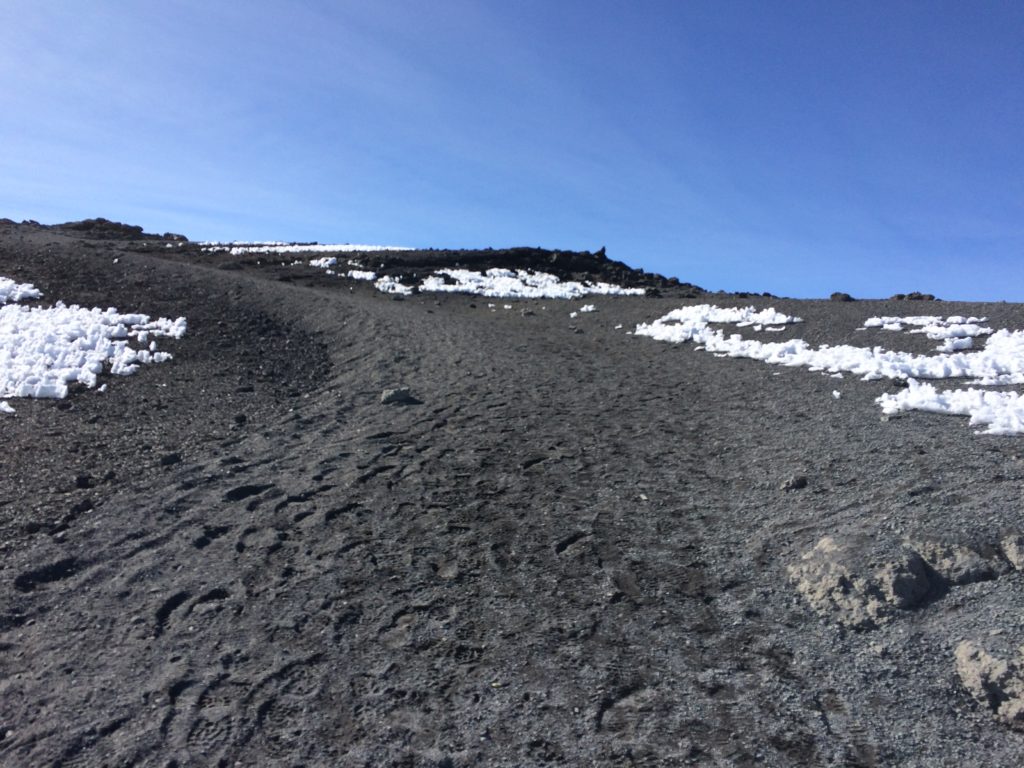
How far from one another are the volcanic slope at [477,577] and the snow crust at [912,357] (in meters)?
0.51

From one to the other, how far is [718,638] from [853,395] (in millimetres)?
7065

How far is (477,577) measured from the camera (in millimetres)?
6367

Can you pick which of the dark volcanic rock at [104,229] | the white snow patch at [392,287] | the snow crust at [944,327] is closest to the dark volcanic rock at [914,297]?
the snow crust at [944,327]

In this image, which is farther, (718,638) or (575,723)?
(718,638)

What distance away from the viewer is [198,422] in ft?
34.2

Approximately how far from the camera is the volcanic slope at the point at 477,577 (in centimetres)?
462

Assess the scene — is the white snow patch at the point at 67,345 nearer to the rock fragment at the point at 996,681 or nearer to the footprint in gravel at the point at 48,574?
the footprint in gravel at the point at 48,574

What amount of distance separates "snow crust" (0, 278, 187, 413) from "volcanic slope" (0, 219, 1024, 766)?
74 cm

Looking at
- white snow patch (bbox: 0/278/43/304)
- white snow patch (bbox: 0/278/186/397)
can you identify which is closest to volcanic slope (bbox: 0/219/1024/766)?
white snow patch (bbox: 0/278/186/397)

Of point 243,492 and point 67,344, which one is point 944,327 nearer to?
point 243,492

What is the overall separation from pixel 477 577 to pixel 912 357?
33.9 ft

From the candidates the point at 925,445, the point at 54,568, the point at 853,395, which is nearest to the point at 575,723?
the point at 54,568

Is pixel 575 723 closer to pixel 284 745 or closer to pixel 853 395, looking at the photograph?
pixel 284 745

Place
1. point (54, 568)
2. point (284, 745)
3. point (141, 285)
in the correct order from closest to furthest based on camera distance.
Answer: point (284, 745) → point (54, 568) → point (141, 285)
